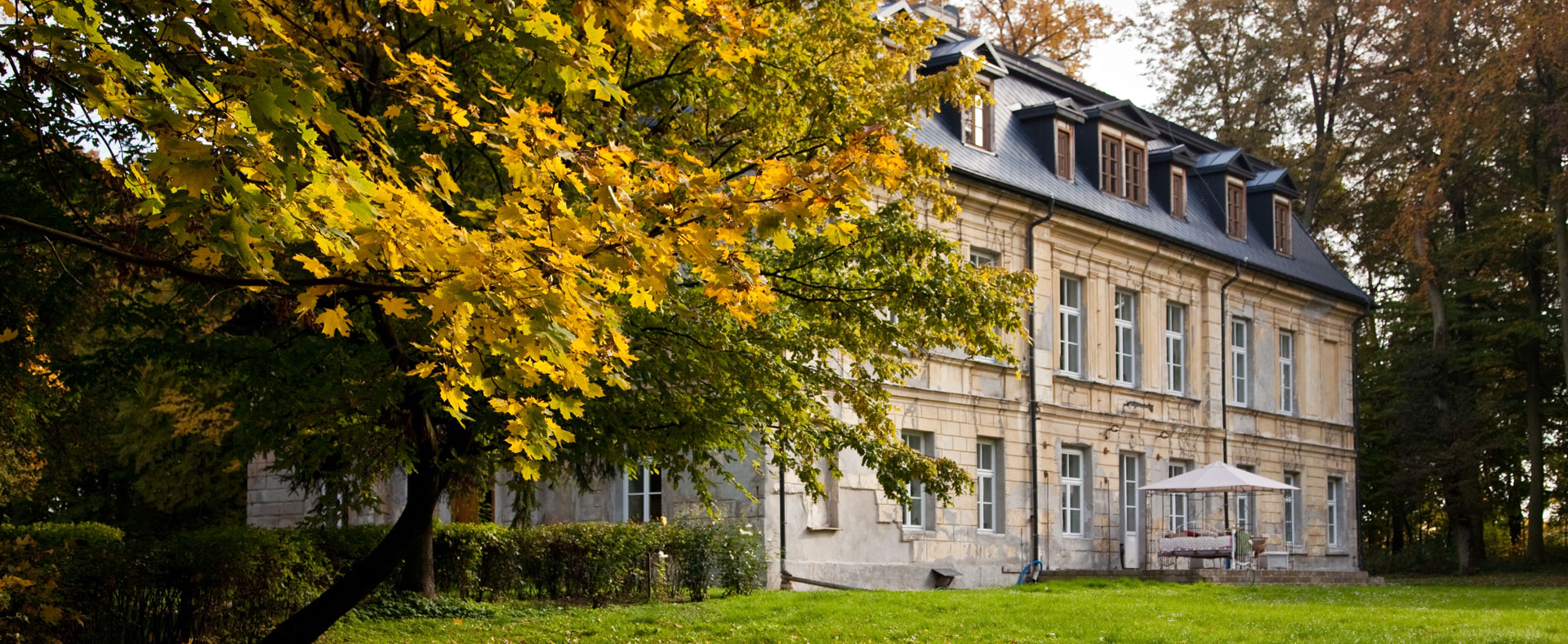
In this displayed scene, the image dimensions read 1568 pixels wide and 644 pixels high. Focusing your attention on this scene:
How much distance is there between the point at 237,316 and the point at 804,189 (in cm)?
1225

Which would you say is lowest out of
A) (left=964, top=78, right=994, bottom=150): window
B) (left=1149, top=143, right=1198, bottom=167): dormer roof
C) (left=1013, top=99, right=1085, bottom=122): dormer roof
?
(left=964, top=78, right=994, bottom=150): window

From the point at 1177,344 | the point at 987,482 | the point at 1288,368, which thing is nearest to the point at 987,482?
the point at 987,482

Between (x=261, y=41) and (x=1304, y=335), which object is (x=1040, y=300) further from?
(x=261, y=41)

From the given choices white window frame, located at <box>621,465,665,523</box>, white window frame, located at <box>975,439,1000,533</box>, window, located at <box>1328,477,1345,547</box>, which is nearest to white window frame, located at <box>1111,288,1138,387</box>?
white window frame, located at <box>975,439,1000,533</box>

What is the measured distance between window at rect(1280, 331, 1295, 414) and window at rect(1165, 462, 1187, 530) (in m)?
4.97

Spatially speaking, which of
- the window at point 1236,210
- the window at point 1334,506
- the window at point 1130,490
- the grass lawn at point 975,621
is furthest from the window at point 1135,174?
the grass lawn at point 975,621

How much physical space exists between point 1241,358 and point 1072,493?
22.6 feet

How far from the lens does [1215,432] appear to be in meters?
28.9

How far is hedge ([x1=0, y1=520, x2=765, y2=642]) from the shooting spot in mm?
10766

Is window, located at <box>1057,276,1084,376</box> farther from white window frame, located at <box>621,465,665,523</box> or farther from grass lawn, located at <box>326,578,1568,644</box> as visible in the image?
white window frame, located at <box>621,465,665,523</box>

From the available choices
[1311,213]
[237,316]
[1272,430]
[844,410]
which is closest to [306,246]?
[237,316]

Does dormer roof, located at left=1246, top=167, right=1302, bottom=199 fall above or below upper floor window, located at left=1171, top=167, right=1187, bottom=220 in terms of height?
above

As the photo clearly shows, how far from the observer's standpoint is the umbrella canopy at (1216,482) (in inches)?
967

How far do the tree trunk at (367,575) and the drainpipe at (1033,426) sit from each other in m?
15.6
